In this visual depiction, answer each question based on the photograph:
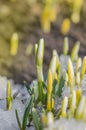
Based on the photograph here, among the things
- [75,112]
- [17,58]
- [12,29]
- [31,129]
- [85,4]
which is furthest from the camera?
[85,4]

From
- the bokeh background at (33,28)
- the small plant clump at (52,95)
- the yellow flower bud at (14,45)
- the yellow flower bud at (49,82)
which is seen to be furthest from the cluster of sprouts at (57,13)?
the yellow flower bud at (49,82)

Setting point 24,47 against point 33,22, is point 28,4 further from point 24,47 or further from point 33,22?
point 24,47

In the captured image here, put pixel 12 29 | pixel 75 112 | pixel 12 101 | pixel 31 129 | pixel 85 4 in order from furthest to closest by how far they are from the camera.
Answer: pixel 85 4 < pixel 12 29 < pixel 12 101 < pixel 31 129 < pixel 75 112

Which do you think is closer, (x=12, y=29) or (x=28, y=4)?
(x=12, y=29)

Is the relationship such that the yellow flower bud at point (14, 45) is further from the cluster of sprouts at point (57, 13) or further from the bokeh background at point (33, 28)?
the cluster of sprouts at point (57, 13)

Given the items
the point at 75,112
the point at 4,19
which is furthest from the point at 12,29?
the point at 75,112

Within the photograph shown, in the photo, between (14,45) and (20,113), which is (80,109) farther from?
(14,45)

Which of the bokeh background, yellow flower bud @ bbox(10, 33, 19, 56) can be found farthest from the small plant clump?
yellow flower bud @ bbox(10, 33, 19, 56)

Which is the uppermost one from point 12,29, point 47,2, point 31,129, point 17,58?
point 47,2

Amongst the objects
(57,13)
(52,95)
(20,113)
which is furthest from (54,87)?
(57,13)
